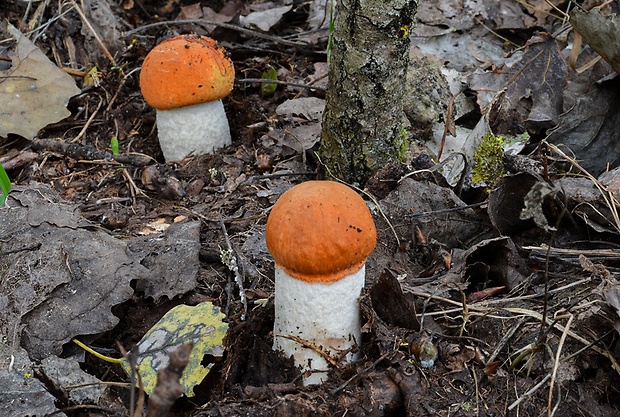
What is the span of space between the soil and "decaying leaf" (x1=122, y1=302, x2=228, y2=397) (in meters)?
0.10

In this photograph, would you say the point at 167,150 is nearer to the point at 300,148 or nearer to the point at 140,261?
the point at 300,148

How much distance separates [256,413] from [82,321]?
3.49 feet

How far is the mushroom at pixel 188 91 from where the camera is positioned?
14.2ft

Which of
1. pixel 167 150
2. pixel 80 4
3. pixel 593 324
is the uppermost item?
pixel 80 4

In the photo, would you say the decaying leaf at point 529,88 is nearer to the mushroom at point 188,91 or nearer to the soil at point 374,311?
the soil at point 374,311

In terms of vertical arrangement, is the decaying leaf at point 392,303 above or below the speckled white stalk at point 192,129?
above

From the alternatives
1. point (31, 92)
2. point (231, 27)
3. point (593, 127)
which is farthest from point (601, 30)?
point (31, 92)

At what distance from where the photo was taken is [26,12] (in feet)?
18.3

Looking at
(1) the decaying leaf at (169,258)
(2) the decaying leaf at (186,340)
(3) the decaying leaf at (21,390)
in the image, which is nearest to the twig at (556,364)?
(2) the decaying leaf at (186,340)

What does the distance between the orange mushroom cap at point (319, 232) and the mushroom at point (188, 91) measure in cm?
214

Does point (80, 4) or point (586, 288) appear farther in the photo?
point (80, 4)

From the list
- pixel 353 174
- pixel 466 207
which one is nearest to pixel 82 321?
pixel 353 174

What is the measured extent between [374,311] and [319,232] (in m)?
0.66

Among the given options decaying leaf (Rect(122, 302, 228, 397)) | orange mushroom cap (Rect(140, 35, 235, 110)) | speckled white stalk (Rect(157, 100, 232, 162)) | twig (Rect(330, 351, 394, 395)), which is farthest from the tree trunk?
twig (Rect(330, 351, 394, 395))
